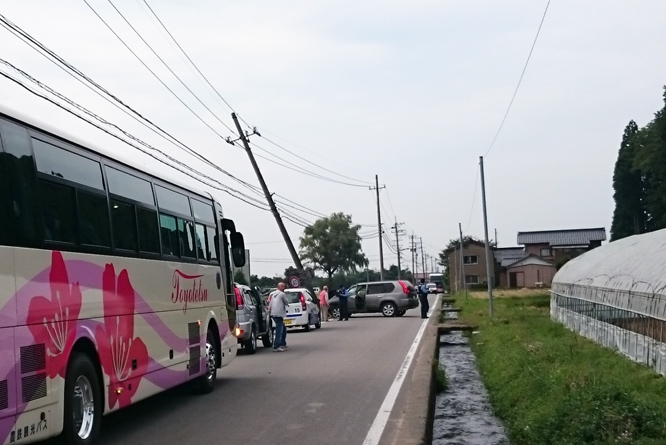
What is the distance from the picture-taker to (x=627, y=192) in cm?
10162

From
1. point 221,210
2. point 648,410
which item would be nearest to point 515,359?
point 221,210

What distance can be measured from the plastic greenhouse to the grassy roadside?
16.1 inches

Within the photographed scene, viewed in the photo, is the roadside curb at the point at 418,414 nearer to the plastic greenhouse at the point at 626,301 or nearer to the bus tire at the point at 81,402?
the bus tire at the point at 81,402

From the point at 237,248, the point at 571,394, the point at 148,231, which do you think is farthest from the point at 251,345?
the point at 571,394

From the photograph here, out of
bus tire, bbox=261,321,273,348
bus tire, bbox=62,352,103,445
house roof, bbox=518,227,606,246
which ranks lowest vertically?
bus tire, bbox=261,321,273,348

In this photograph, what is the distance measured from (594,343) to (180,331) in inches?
460

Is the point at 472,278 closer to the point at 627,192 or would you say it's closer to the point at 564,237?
the point at 564,237

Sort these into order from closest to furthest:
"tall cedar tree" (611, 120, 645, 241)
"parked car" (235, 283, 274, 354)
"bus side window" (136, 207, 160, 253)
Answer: "bus side window" (136, 207, 160, 253) < "parked car" (235, 283, 274, 354) < "tall cedar tree" (611, 120, 645, 241)

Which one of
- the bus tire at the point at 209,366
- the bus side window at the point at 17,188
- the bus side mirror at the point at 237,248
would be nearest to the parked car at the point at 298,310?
the bus side mirror at the point at 237,248

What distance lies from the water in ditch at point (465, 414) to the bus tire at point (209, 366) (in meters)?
3.48

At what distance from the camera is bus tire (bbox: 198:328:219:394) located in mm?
13773

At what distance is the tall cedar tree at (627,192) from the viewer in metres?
101

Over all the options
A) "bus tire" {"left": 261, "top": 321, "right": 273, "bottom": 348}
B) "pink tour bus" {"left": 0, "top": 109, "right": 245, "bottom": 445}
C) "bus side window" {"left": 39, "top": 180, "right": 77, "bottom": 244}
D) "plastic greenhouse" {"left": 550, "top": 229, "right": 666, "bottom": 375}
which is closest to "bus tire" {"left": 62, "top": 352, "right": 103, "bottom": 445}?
"pink tour bus" {"left": 0, "top": 109, "right": 245, "bottom": 445}

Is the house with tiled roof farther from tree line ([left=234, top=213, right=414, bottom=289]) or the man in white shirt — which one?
the man in white shirt
